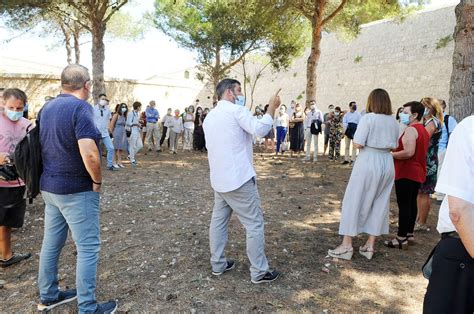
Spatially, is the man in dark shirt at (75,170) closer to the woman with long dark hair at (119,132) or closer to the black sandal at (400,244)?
the black sandal at (400,244)

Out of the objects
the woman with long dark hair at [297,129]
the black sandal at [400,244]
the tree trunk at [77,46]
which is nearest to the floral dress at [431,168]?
the black sandal at [400,244]

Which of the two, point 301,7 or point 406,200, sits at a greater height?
point 301,7

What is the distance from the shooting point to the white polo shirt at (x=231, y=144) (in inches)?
130

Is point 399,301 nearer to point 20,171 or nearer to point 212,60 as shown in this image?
point 20,171

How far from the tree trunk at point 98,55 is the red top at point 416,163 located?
11.2 m

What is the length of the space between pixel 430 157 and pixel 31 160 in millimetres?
4959

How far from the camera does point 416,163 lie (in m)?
4.48

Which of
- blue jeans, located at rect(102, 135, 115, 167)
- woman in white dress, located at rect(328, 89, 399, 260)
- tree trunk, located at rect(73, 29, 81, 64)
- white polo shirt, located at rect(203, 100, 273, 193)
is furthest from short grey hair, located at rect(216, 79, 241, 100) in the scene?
tree trunk, located at rect(73, 29, 81, 64)

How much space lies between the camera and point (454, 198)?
167 centimetres

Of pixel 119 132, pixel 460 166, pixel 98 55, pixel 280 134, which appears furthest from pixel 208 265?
pixel 98 55

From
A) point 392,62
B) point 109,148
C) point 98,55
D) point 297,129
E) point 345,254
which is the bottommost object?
point 345,254

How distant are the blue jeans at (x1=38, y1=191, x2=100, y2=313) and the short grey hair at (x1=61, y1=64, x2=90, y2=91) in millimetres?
792

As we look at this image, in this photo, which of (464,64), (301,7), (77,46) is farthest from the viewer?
(77,46)

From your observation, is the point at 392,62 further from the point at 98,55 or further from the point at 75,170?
the point at 75,170
